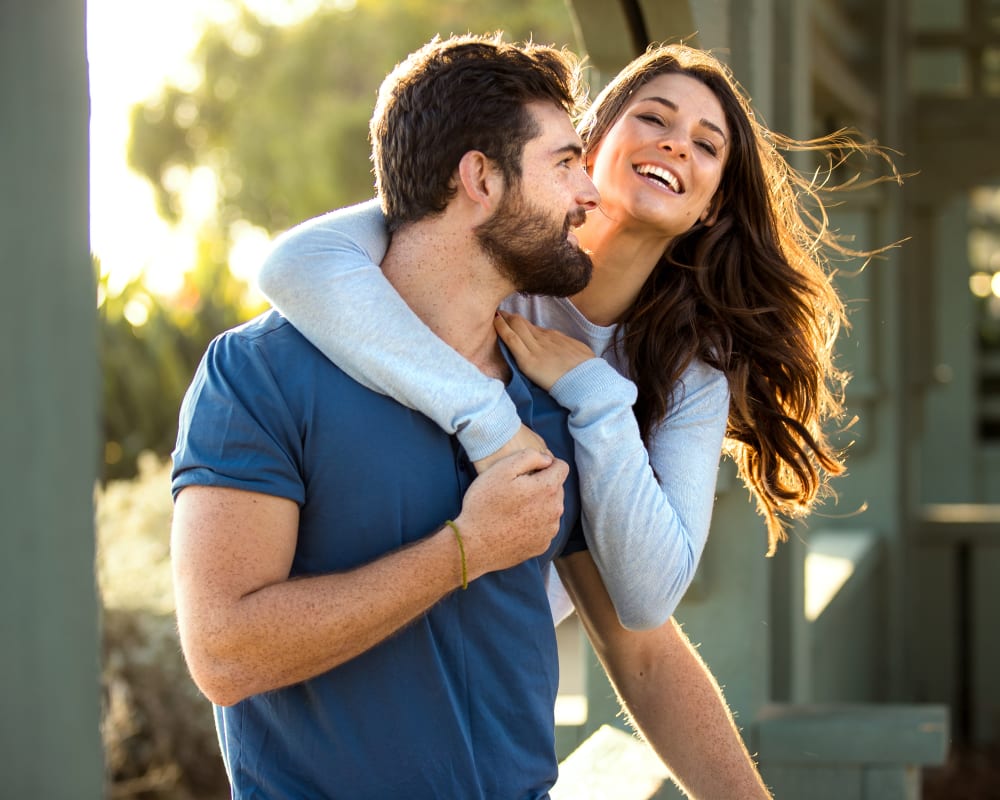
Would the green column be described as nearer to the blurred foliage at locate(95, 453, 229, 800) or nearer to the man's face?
the man's face

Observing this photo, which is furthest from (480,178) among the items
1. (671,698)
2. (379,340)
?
(671,698)

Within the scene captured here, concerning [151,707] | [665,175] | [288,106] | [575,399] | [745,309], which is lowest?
[151,707]

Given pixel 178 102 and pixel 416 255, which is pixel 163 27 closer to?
pixel 178 102

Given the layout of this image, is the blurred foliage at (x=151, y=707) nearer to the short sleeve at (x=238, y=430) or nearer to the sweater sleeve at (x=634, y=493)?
the sweater sleeve at (x=634, y=493)

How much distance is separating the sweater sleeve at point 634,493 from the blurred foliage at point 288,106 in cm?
1405

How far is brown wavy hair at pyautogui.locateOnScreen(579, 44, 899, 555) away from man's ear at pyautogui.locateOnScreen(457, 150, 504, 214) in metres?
0.50

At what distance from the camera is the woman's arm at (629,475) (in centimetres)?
184

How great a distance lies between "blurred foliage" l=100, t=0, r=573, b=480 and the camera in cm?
2009

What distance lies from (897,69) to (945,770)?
3.33 meters

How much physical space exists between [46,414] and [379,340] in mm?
880

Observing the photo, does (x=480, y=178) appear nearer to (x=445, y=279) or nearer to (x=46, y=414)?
(x=445, y=279)

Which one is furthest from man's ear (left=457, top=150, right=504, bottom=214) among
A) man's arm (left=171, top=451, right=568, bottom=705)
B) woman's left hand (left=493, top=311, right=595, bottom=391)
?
man's arm (left=171, top=451, right=568, bottom=705)

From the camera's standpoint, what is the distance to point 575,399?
1881 millimetres

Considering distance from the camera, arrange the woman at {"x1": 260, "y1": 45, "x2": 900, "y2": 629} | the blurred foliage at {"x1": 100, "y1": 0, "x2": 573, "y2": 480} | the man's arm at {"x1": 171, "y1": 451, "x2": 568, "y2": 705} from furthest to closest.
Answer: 1. the blurred foliage at {"x1": 100, "y1": 0, "x2": 573, "y2": 480}
2. the woman at {"x1": 260, "y1": 45, "x2": 900, "y2": 629}
3. the man's arm at {"x1": 171, "y1": 451, "x2": 568, "y2": 705}
